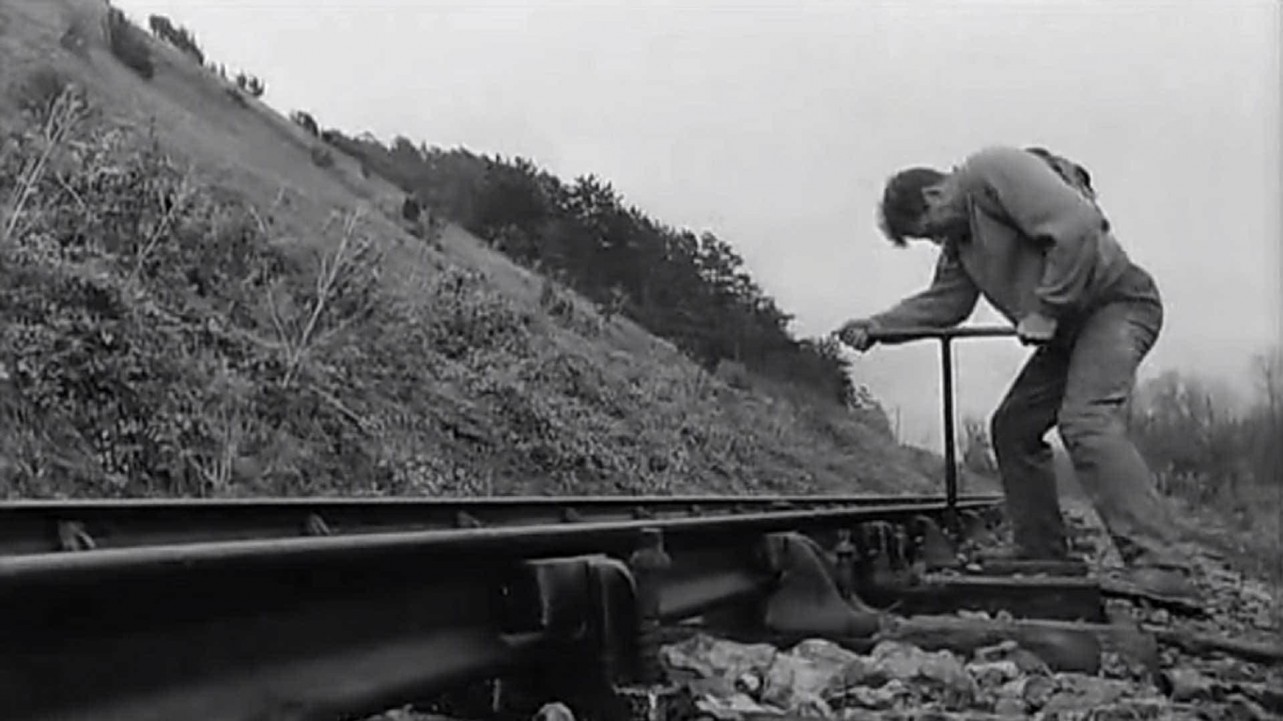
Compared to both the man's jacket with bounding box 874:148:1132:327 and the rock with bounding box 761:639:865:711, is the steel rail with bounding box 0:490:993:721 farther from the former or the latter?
the man's jacket with bounding box 874:148:1132:327

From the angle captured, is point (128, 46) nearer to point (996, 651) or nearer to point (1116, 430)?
point (1116, 430)

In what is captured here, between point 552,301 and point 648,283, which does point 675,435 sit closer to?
point 552,301

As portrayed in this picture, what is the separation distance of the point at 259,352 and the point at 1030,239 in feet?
21.5

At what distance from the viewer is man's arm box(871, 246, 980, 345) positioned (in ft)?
21.1

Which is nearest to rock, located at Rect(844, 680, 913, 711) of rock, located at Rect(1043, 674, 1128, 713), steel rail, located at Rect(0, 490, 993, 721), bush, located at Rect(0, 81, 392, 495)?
rock, located at Rect(1043, 674, 1128, 713)

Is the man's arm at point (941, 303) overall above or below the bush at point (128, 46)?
below

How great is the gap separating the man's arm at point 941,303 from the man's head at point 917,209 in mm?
399

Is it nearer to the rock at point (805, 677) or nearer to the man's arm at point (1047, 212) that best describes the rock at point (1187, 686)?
the rock at point (805, 677)

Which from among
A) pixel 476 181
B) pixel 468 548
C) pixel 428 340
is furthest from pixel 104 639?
pixel 476 181

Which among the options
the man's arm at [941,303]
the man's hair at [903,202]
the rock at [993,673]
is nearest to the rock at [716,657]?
the rock at [993,673]

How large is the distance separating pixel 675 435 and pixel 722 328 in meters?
16.6

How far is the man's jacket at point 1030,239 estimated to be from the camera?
18.2 feet

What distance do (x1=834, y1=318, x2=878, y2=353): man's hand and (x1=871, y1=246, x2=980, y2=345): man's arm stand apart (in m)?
0.20

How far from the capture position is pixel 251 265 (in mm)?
12922
